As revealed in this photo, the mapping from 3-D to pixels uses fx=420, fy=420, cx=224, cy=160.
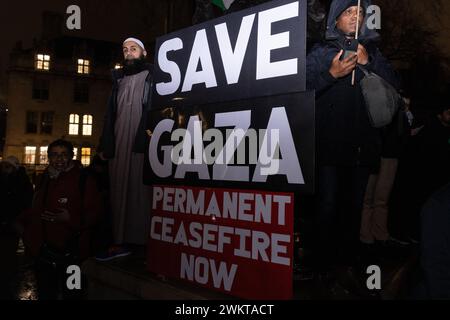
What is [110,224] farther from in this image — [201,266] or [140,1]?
[140,1]

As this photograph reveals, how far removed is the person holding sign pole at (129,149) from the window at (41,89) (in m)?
38.3

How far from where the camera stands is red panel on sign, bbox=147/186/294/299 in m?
2.39

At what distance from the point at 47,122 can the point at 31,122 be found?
1.33 m

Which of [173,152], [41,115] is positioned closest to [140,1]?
[173,152]

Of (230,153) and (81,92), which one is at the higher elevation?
(81,92)

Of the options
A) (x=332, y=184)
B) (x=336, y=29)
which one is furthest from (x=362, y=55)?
(x=332, y=184)

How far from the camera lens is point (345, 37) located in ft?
9.23

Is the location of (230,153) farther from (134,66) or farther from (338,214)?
(134,66)

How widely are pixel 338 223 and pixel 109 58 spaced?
140 ft

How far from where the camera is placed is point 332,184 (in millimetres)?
2936

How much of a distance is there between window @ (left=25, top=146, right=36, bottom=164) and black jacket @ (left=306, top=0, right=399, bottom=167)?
38350 millimetres

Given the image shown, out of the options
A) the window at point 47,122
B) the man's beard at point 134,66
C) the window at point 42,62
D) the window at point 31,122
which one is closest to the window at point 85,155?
the window at point 47,122

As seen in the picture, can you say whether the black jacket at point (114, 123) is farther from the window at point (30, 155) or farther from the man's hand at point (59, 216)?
the window at point (30, 155)

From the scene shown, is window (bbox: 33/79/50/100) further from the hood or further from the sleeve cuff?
the sleeve cuff
